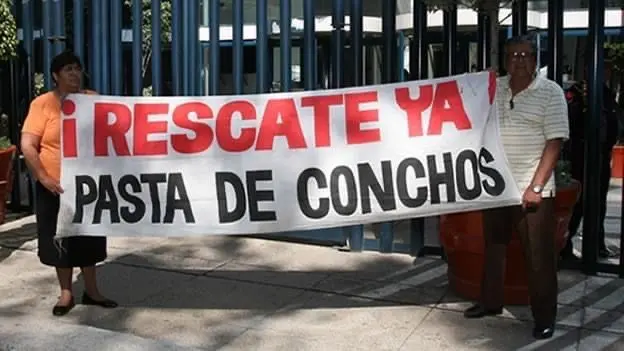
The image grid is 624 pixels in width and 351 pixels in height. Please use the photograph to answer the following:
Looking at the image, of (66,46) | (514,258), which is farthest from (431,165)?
(66,46)

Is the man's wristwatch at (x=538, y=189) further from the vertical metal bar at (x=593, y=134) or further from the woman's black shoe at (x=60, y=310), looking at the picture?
the woman's black shoe at (x=60, y=310)

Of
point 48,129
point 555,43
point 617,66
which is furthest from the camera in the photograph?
point 617,66

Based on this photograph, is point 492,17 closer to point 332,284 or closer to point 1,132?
point 332,284

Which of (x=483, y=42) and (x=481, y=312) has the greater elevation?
(x=483, y=42)

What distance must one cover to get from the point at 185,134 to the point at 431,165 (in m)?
1.51

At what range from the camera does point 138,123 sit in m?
4.98

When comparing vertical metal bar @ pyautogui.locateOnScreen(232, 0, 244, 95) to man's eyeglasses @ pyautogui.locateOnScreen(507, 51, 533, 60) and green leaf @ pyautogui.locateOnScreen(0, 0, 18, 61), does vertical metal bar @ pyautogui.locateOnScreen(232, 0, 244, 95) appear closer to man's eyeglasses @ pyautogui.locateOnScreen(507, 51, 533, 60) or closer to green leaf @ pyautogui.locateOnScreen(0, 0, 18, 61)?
green leaf @ pyautogui.locateOnScreen(0, 0, 18, 61)

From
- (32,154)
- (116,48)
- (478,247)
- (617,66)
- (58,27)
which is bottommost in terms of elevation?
(478,247)

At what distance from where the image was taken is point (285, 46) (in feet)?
22.2

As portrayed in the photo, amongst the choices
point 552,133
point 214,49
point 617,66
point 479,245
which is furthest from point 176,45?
point 617,66

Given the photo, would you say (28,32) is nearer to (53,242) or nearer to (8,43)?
(8,43)

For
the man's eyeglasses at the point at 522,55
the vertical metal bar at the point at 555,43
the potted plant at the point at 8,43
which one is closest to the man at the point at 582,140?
the vertical metal bar at the point at 555,43

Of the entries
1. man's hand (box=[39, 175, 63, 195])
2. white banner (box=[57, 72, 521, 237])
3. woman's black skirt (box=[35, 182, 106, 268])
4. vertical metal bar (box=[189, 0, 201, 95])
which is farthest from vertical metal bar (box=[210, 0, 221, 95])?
Result: man's hand (box=[39, 175, 63, 195])

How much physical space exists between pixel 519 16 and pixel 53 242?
379 cm
